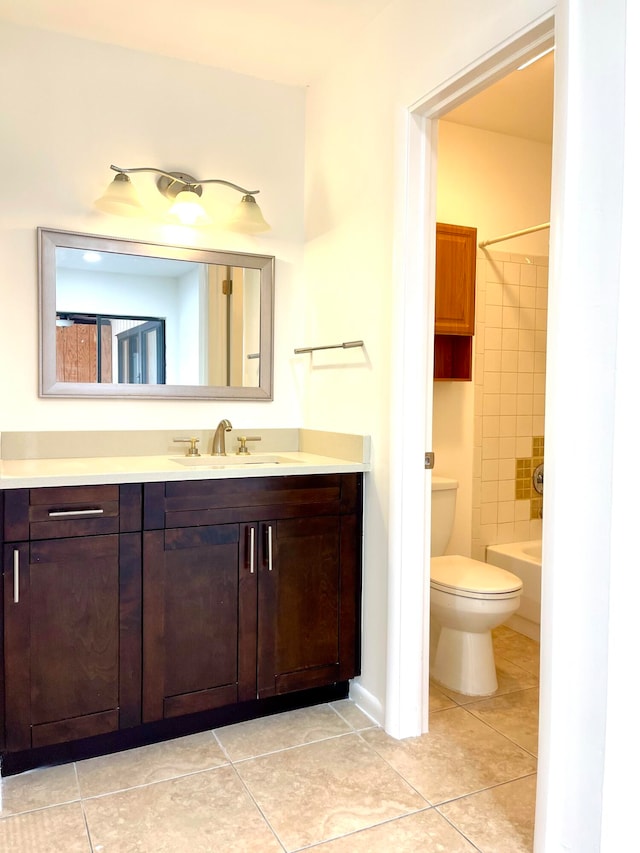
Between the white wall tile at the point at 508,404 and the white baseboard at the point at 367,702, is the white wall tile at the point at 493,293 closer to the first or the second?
the white wall tile at the point at 508,404

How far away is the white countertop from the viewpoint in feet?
6.39

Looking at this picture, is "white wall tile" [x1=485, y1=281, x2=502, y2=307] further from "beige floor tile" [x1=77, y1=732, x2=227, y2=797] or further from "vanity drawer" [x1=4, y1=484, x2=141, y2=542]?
"beige floor tile" [x1=77, y1=732, x2=227, y2=797]

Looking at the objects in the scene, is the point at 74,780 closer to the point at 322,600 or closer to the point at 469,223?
the point at 322,600

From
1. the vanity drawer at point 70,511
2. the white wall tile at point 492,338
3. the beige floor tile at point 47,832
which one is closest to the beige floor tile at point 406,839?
the beige floor tile at point 47,832

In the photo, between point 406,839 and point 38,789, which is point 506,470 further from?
point 38,789

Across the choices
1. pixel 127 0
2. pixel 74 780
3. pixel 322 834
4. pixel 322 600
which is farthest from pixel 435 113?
pixel 74 780

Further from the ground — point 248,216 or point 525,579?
point 248,216

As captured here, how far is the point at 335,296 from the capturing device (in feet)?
8.69

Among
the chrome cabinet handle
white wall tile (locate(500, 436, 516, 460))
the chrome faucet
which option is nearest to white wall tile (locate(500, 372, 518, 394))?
white wall tile (locate(500, 436, 516, 460))

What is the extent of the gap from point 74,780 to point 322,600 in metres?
0.95

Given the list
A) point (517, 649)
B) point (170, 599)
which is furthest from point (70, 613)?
point (517, 649)

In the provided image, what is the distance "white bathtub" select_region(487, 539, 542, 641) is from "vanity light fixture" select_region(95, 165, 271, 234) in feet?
6.51

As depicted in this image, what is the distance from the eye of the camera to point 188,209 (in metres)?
2.59

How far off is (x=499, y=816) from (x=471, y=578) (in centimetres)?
95
